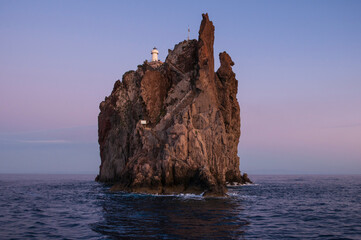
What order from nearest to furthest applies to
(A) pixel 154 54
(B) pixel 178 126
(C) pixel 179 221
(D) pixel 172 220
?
1. (C) pixel 179 221
2. (D) pixel 172 220
3. (B) pixel 178 126
4. (A) pixel 154 54

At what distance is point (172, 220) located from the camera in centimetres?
2853

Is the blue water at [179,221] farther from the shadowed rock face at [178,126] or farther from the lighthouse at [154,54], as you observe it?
the lighthouse at [154,54]

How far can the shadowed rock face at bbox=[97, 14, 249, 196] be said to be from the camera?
5097 cm

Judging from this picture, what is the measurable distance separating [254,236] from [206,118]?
38.0 meters

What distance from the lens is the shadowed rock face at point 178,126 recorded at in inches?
2007

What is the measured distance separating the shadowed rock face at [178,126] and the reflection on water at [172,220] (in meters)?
10.5

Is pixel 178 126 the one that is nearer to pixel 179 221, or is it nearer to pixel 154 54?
pixel 179 221

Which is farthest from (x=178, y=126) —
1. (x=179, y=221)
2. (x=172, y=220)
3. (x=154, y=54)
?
(x=154, y=54)

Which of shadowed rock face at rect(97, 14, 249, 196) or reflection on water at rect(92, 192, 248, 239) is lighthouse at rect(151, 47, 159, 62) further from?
reflection on water at rect(92, 192, 248, 239)

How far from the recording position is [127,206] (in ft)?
122

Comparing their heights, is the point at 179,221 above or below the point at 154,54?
below

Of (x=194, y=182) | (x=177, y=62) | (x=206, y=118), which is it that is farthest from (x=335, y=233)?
(x=177, y=62)

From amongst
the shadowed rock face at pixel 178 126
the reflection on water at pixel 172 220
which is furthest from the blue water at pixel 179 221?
the shadowed rock face at pixel 178 126

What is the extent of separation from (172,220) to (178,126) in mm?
26840
